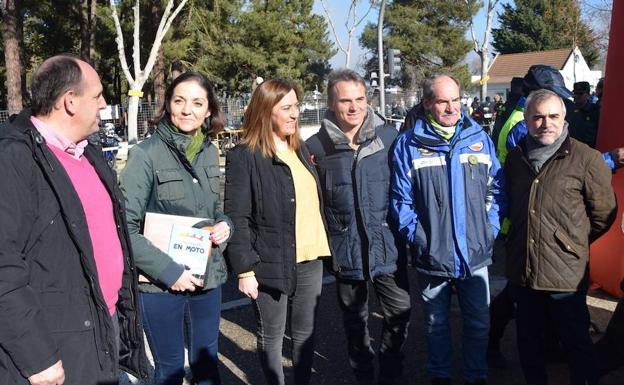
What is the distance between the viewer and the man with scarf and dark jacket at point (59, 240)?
175 centimetres

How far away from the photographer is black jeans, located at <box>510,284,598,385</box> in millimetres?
2980

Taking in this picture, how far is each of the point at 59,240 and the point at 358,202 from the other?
1686 mm

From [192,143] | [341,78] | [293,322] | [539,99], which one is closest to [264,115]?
[192,143]

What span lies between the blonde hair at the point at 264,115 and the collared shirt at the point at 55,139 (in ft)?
3.26

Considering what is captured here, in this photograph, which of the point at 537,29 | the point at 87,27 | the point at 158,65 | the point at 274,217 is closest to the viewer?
the point at 274,217

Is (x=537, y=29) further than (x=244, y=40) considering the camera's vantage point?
Yes

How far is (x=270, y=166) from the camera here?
2896mm

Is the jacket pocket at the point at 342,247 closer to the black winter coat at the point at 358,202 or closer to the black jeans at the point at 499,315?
the black winter coat at the point at 358,202

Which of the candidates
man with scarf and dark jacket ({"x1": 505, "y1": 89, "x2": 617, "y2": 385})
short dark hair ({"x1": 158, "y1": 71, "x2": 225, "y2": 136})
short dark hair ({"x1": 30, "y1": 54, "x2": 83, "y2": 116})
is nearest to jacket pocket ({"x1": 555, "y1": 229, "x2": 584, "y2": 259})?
man with scarf and dark jacket ({"x1": 505, "y1": 89, "x2": 617, "y2": 385})

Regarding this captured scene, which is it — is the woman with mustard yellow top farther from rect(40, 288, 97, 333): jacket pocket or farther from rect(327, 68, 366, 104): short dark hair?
rect(40, 288, 97, 333): jacket pocket

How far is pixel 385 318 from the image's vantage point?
11.0 ft

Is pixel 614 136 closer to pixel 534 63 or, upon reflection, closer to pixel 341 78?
pixel 341 78

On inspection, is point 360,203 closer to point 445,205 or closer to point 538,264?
point 445,205

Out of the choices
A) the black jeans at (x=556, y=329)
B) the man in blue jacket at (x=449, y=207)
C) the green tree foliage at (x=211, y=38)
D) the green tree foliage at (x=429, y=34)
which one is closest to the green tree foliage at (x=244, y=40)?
the green tree foliage at (x=211, y=38)
